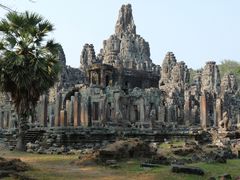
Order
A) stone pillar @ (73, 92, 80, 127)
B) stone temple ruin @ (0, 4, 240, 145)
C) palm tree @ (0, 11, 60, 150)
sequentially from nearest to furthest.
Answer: palm tree @ (0, 11, 60, 150), stone pillar @ (73, 92, 80, 127), stone temple ruin @ (0, 4, 240, 145)

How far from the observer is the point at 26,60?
21266mm

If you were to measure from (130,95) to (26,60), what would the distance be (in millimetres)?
21877

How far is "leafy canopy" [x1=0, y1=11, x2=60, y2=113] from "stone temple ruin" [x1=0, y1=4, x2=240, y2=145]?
159 inches

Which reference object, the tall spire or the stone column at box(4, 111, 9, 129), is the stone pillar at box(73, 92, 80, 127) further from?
the tall spire

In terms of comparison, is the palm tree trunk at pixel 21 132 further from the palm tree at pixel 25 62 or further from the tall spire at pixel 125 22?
the tall spire at pixel 125 22

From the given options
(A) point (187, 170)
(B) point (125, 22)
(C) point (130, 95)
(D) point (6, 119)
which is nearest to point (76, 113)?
(D) point (6, 119)

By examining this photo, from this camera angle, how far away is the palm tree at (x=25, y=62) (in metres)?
20.9

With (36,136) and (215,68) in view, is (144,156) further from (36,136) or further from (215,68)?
(215,68)

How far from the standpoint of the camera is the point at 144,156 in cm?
1692

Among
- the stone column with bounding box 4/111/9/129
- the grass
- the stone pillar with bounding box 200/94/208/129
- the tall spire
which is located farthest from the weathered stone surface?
the tall spire

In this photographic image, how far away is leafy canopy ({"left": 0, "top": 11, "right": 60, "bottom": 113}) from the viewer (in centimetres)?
2091

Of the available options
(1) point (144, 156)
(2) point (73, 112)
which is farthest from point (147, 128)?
(1) point (144, 156)

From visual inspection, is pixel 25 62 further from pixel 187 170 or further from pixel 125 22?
pixel 125 22

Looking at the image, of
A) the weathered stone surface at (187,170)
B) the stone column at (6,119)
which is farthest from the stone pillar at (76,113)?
the weathered stone surface at (187,170)
